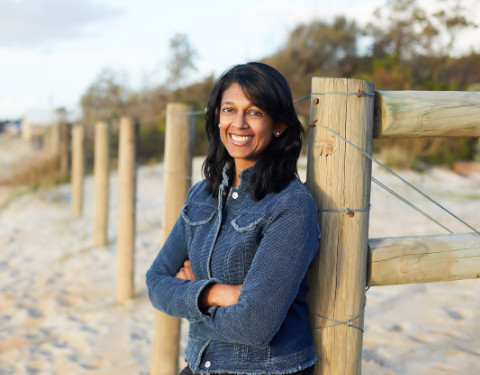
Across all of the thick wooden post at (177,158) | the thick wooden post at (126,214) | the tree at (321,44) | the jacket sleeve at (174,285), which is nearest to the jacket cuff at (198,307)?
the jacket sleeve at (174,285)

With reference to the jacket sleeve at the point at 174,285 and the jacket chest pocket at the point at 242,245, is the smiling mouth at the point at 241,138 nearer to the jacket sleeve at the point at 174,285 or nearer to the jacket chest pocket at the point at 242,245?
the jacket chest pocket at the point at 242,245

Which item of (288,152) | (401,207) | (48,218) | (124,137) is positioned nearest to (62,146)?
(48,218)

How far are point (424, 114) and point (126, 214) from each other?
3824mm

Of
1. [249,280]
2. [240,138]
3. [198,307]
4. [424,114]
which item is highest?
[424,114]

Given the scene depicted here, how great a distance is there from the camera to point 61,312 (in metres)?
4.65

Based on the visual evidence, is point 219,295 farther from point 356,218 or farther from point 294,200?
point 356,218

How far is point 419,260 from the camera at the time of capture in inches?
74.4

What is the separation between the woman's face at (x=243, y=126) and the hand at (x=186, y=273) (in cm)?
48

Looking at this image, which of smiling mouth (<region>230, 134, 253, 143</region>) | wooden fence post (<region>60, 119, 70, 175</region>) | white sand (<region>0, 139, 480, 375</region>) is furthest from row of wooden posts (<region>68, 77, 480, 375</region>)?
→ wooden fence post (<region>60, 119, 70, 175</region>)

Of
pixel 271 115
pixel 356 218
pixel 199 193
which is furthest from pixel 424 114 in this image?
pixel 199 193

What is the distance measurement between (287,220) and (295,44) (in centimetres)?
1507

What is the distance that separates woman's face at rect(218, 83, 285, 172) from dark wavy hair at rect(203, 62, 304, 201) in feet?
0.09

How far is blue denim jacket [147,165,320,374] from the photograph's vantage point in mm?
1615

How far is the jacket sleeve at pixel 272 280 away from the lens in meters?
1.60
